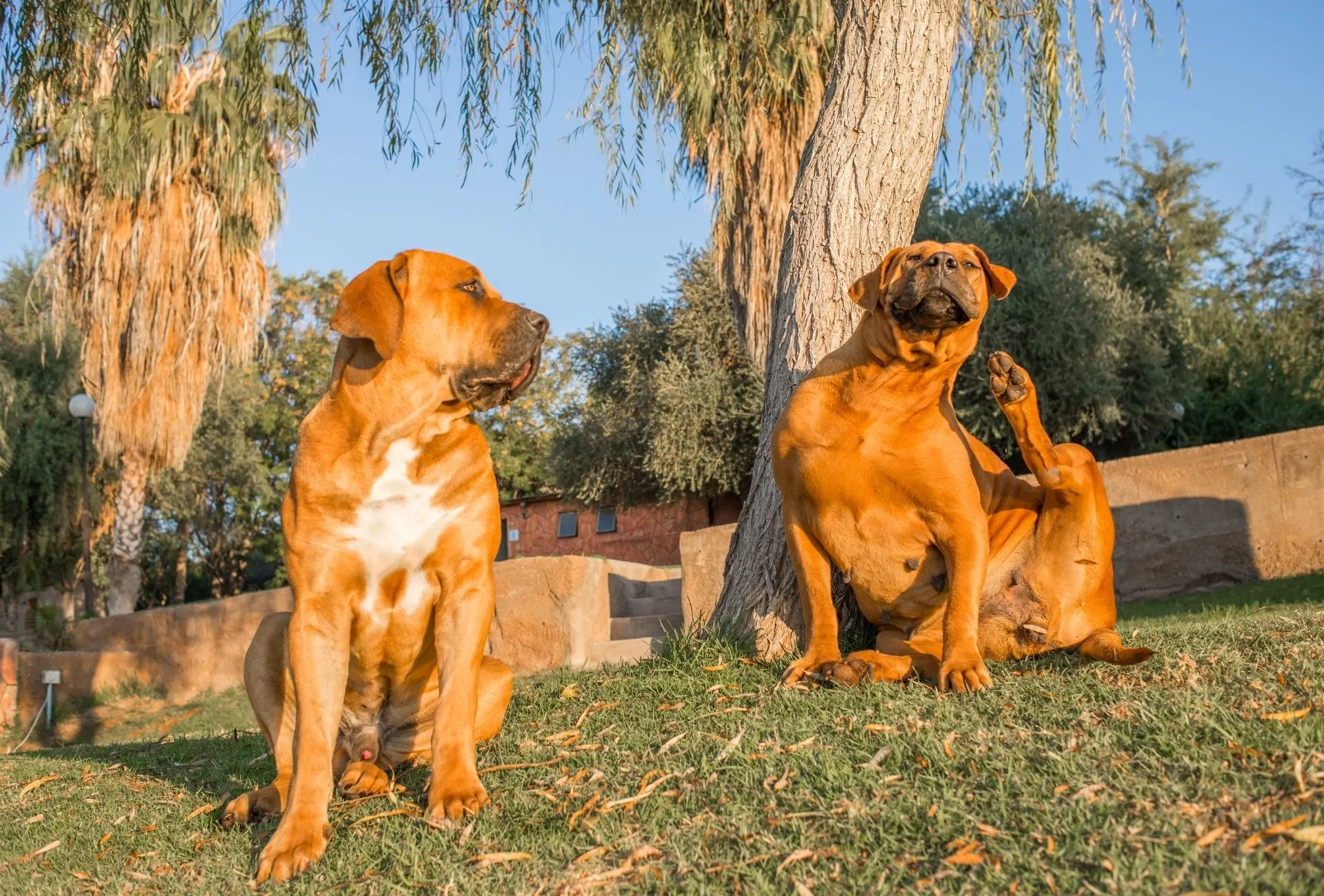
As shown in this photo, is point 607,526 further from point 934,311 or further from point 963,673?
point 963,673

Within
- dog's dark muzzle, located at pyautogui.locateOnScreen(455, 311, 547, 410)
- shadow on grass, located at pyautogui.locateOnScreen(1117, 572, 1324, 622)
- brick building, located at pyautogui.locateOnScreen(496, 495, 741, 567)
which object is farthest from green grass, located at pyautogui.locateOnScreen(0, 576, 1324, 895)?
brick building, located at pyautogui.locateOnScreen(496, 495, 741, 567)

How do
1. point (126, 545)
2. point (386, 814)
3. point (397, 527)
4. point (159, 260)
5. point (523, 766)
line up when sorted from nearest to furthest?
point (386, 814) < point (397, 527) < point (523, 766) < point (159, 260) < point (126, 545)

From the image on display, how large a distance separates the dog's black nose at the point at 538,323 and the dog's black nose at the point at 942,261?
1.44 m

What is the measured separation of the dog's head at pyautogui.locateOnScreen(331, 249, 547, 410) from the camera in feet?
11.2

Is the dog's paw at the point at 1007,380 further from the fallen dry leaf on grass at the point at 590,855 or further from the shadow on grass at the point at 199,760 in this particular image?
the shadow on grass at the point at 199,760

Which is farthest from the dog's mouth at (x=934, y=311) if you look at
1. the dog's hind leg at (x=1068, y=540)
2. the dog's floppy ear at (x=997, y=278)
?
the dog's floppy ear at (x=997, y=278)

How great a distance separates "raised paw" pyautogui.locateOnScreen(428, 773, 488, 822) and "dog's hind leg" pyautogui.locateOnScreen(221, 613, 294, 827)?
0.69 meters

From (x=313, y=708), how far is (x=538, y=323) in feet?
4.63

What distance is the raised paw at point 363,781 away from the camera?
3.46 m

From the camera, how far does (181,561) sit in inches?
1165

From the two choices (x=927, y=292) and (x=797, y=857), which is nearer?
(x=797, y=857)

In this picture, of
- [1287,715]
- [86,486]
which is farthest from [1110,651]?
[86,486]

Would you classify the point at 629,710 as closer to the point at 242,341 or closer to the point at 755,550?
the point at 755,550

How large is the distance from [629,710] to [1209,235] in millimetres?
32436
